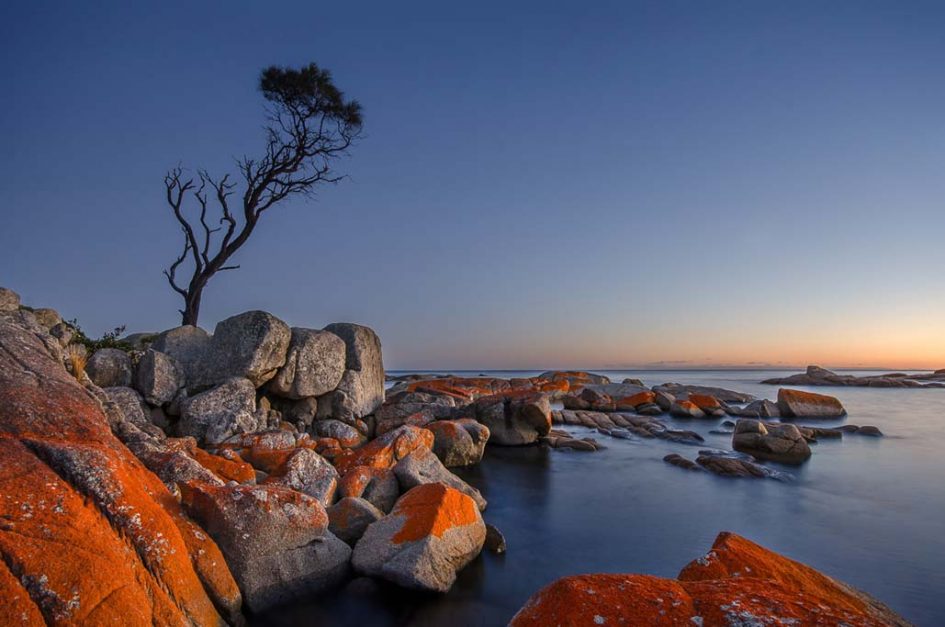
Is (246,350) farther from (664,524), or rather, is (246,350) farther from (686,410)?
(686,410)

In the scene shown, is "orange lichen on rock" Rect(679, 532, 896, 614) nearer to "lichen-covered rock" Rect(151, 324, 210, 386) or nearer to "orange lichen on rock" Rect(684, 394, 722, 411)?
"lichen-covered rock" Rect(151, 324, 210, 386)

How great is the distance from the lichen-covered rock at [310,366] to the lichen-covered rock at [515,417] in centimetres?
572

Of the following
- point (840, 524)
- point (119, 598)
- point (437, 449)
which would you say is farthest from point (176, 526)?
point (840, 524)

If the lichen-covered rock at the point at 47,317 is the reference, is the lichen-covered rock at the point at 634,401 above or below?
below

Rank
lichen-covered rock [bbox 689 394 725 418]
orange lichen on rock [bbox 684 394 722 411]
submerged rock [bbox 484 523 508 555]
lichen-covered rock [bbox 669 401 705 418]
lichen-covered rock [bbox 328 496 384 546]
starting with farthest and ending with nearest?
orange lichen on rock [bbox 684 394 722 411]
lichen-covered rock [bbox 689 394 725 418]
lichen-covered rock [bbox 669 401 705 418]
submerged rock [bbox 484 523 508 555]
lichen-covered rock [bbox 328 496 384 546]

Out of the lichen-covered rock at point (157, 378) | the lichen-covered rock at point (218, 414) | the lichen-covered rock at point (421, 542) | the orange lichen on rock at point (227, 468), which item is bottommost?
the lichen-covered rock at point (421, 542)

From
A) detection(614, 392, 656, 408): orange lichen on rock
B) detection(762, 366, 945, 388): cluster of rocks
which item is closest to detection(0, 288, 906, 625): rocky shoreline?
detection(614, 392, 656, 408): orange lichen on rock

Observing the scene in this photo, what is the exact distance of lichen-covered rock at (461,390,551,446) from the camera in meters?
18.2

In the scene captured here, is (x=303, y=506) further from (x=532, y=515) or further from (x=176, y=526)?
(x=532, y=515)

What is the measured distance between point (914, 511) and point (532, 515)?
371 inches

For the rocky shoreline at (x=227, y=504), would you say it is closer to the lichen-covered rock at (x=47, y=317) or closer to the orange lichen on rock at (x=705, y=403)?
the lichen-covered rock at (x=47, y=317)

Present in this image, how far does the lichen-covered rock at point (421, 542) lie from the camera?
6.19m

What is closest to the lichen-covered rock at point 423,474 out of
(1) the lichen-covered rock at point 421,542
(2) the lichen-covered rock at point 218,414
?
(1) the lichen-covered rock at point 421,542

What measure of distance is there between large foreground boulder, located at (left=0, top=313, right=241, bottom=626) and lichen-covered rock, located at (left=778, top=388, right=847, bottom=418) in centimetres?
3125
